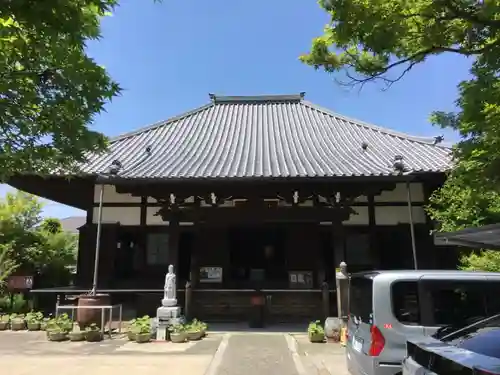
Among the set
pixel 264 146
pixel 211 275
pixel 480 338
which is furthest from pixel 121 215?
pixel 480 338

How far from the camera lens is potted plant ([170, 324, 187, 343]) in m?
9.96

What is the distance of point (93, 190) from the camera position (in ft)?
45.7

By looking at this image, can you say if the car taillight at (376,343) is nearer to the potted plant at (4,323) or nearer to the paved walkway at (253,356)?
the paved walkway at (253,356)

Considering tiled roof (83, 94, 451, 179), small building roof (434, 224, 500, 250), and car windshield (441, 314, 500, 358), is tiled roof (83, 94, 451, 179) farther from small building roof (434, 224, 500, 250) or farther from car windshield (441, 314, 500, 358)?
car windshield (441, 314, 500, 358)

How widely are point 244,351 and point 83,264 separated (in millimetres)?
7598

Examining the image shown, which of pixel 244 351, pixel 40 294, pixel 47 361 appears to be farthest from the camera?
pixel 40 294

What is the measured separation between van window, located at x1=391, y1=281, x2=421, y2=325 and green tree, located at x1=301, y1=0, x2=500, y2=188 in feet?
5.57

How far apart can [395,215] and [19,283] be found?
41.8 feet

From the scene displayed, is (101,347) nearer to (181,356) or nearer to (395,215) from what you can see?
(181,356)

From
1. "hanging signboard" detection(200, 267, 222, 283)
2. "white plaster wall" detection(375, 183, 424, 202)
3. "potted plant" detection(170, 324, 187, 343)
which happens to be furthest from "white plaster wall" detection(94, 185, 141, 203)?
"white plaster wall" detection(375, 183, 424, 202)

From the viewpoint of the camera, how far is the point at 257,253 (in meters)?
14.7

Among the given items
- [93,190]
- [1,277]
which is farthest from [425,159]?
[1,277]

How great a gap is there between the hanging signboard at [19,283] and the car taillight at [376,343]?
13.0m

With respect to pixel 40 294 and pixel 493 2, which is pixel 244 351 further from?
pixel 40 294
